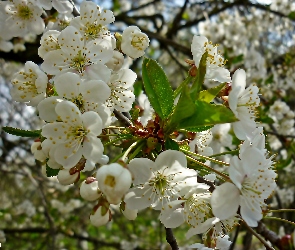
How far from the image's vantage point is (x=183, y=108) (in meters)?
1.11

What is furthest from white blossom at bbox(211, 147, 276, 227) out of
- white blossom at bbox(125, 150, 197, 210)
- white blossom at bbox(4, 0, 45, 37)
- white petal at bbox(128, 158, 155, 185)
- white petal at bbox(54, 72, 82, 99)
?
white blossom at bbox(4, 0, 45, 37)

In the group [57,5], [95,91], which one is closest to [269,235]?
[95,91]

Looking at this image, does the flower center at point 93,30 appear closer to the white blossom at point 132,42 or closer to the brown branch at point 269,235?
the white blossom at point 132,42

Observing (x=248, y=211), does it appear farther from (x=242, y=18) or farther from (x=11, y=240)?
(x=242, y=18)

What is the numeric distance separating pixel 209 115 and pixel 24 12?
1264 mm

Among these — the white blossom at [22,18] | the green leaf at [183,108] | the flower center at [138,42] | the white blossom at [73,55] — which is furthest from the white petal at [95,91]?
the white blossom at [22,18]

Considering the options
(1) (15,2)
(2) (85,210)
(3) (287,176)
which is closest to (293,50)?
(3) (287,176)

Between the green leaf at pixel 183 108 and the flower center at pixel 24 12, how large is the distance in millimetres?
1109

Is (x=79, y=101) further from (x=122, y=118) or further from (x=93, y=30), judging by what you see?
(x=93, y=30)

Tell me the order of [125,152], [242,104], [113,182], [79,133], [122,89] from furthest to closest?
[122,89], [242,104], [79,133], [125,152], [113,182]

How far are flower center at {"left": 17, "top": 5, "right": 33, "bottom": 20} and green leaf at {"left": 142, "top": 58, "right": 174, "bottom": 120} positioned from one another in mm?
954

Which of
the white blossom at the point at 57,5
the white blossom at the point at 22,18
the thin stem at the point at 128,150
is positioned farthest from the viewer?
the white blossom at the point at 22,18

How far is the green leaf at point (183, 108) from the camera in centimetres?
108

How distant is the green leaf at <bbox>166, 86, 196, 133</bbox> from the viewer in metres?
1.08
